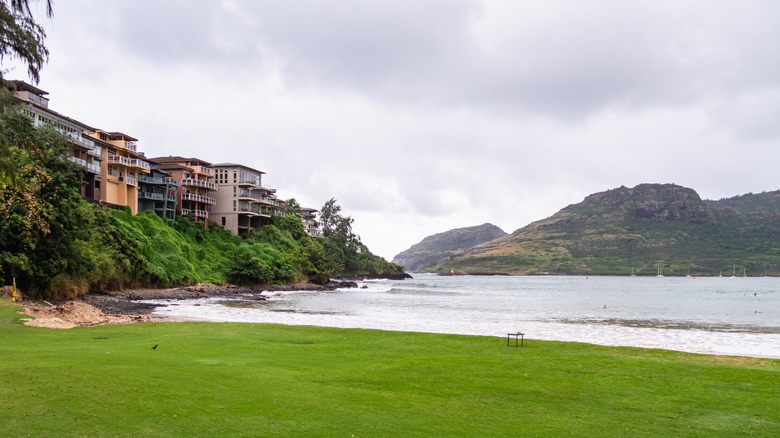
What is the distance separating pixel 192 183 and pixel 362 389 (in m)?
87.7

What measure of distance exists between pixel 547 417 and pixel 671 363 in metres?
8.89

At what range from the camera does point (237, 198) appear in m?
101

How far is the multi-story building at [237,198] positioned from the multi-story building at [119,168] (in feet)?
76.6

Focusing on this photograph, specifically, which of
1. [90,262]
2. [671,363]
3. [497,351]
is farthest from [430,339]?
[90,262]

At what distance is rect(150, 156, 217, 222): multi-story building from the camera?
91.4 meters

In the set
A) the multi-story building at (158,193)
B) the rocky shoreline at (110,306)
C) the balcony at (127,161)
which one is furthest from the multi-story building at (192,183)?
the rocky shoreline at (110,306)

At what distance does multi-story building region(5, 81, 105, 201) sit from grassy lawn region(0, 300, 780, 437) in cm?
4779

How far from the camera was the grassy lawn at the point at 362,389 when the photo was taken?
28.5ft

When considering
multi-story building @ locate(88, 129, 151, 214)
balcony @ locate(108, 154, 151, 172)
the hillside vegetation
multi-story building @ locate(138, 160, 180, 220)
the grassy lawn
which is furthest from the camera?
multi-story building @ locate(138, 160, 180, 220)

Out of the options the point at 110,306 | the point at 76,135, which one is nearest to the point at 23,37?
the point at 110,306

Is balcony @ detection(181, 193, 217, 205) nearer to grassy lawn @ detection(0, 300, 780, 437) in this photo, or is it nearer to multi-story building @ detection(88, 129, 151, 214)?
multi-story building @ detection(88, 129, 151, 214)

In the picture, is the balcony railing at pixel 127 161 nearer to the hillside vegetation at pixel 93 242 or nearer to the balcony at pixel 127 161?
the balcony at pixel 127 161

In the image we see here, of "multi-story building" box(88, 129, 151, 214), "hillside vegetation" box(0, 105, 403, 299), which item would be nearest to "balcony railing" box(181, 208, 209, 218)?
"hillside vegetation" box(0, 105, 403, 299)

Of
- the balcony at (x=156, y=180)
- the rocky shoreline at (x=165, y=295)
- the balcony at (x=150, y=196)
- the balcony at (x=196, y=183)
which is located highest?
the balcony at (x=196, y=183)
